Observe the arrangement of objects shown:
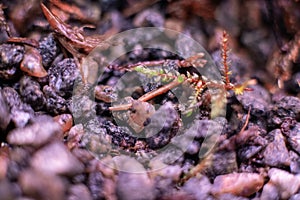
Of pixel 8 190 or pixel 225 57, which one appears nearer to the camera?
pixel 8 190

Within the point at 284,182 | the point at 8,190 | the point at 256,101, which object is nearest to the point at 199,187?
the point at 284,182

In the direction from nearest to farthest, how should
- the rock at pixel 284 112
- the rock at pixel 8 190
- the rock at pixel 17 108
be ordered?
the rock at pixel 8 190 → the rock at pixel 17 108 → the rock at pixel 284 112

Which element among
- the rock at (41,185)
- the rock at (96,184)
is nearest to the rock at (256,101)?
the rock at (96,184)

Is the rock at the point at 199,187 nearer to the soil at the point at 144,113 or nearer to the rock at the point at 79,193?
the soil at the point at 144,113

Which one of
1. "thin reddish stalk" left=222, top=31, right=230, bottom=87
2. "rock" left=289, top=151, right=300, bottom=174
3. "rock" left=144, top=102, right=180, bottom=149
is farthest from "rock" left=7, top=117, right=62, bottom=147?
"rock" left=289, top=151, right=300, bottom=174

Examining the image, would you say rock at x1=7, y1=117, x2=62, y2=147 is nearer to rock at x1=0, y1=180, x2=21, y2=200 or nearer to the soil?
the soil

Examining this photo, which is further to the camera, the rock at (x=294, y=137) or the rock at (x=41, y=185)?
the rock at (x=294, y=137)

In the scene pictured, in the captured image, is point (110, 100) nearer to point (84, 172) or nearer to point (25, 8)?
point (84, 172)

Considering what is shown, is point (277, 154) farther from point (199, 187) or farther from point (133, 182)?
point (133, 182)
